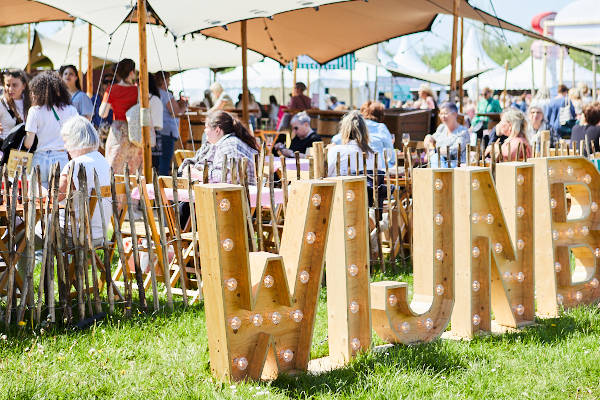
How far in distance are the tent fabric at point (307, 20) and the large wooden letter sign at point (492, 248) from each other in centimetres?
441

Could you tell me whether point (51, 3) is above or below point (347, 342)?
above

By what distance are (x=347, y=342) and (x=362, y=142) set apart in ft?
11.7

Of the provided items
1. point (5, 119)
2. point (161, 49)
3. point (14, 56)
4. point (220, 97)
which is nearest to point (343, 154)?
point (5, 119)

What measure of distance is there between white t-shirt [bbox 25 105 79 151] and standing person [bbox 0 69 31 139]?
1.02 metres

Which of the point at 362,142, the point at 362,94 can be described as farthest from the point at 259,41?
the point at 362,94

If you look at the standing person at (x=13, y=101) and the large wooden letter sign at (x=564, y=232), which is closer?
the large wooden letter sign at (x=564, y=232)

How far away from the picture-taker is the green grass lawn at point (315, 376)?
382 cm

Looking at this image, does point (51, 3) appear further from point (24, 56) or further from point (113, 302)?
point (24, 56)

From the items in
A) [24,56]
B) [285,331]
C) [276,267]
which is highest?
[24,56]

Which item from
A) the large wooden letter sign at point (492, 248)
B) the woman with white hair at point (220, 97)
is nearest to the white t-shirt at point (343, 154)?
the large wooden letter sign at point (492, 248)

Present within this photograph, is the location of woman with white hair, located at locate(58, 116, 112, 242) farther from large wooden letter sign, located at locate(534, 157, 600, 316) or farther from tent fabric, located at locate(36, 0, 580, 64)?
large wooden letter sign, located at locate(534, 157, 600, 316)

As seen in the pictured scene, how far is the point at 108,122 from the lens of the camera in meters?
11.6

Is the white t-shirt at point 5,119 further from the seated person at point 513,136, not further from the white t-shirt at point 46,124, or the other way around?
the seated person at point 513,136

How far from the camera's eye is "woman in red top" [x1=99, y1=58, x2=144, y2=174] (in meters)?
9.67
